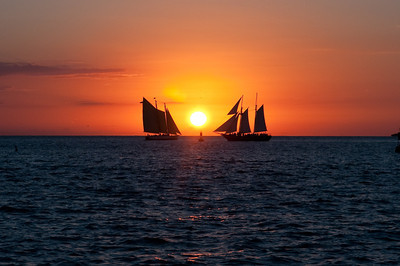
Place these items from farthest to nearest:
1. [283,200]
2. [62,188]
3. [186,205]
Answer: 1. [62,188]
2. [283,200]
3. [186,205]

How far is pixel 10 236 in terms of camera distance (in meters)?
22.7

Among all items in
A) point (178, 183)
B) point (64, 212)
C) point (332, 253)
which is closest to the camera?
point (332, 253)

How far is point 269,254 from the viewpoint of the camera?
1981cm

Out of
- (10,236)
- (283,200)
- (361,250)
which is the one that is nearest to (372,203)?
(283,200)

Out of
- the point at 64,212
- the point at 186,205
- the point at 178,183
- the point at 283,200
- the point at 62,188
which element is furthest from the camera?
the point at 178,183

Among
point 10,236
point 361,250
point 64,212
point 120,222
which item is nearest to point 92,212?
point 64,212

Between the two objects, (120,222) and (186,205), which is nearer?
(120,222)

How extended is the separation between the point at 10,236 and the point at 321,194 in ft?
79.8

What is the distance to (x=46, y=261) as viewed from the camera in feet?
61.4

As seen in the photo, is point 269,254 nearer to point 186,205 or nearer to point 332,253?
point 332,253

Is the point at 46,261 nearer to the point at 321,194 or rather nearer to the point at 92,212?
the point at 92,212

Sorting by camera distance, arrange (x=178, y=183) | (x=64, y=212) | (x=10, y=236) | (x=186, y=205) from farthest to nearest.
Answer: (x=178, y=183)
(x=186, y=205)
(x=64, y=212)
(x=10, y=236)

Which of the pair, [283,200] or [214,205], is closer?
[214,205]

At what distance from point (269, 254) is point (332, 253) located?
2456 mm
